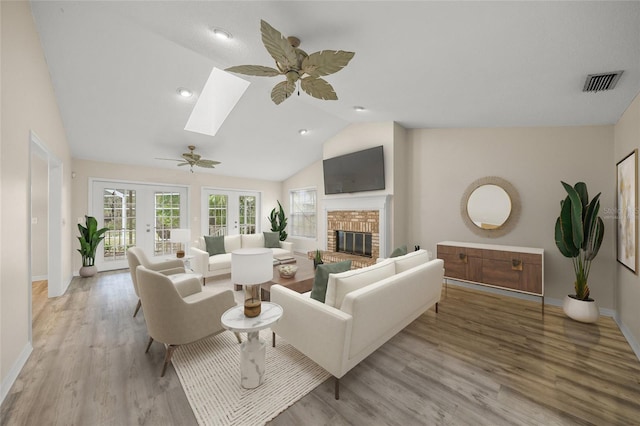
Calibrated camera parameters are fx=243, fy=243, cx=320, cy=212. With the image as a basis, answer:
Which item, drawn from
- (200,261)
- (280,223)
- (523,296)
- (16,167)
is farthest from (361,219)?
(16,167)

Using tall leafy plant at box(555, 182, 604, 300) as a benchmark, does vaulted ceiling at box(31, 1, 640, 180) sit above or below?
above

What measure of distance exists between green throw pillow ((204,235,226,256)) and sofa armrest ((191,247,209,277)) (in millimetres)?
281

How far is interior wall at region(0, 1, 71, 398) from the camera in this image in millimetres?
1865

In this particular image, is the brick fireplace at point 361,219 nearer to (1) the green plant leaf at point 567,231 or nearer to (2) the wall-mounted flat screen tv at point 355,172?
(2) the wall-mounted flat screen tv at point 355,172

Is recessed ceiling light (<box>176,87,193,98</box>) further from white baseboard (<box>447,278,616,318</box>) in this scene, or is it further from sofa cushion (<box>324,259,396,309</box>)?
white baseboard (<box>447,278,616,318</box>)

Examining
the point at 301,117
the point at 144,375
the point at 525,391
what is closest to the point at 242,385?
the point at 144,375

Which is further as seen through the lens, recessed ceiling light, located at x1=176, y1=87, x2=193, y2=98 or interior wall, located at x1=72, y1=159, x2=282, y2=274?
interior wall, located at x1=72, y1=159, x2=282, y2=274

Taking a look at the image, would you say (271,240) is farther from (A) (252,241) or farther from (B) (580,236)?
(B) (580,236)

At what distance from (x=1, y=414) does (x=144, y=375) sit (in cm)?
76

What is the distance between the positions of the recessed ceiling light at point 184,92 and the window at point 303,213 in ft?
13.2

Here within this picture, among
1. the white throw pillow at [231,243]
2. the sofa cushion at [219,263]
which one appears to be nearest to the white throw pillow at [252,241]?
the white throw pillow at [231,243]

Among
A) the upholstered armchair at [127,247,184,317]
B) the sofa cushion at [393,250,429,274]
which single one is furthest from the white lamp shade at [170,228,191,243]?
the sofa cushion at [393,250,429,274]

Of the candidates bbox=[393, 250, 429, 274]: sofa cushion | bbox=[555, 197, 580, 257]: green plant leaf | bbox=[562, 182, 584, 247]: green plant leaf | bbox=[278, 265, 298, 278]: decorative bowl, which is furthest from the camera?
bbox=[278, 265, 298, 278]: decorative bowl

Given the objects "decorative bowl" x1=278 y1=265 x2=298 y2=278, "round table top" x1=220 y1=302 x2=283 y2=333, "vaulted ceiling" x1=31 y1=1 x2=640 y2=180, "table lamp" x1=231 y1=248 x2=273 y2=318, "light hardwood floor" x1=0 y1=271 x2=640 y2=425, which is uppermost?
"vaulted ceiling" x1=31 y1=1 x2=640 y2=180
